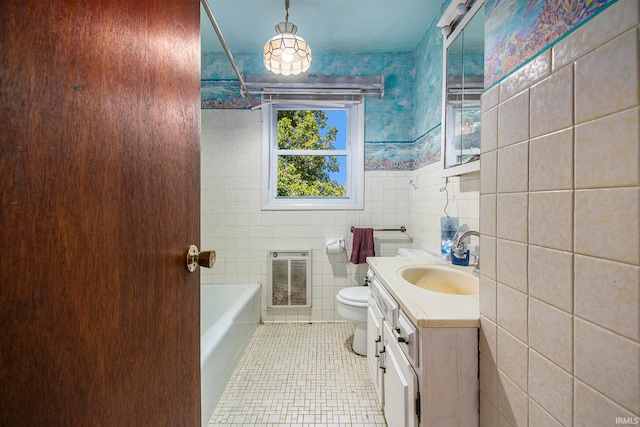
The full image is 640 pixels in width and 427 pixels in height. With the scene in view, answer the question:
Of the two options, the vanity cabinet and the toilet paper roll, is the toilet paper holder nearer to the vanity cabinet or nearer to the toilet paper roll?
the toilet paper roll

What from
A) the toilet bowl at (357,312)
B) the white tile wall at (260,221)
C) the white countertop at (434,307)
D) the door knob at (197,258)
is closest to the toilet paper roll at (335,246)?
the white tile wall at (260,221)

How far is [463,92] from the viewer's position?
5.35 feet

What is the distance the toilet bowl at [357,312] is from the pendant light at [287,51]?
→ 65.4 inches

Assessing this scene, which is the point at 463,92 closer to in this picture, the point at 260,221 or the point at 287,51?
the point at 287,51

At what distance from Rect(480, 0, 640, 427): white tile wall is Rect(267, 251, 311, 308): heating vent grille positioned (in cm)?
190

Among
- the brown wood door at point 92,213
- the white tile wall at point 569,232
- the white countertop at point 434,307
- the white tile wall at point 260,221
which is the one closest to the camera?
the brown wood door at point 92,213

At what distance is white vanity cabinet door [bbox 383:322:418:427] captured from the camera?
0.94 metres

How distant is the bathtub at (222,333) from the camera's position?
1431mm

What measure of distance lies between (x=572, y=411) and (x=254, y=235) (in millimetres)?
2351

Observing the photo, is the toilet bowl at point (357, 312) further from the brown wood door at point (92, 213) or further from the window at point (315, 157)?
the brown wood door at point (92, 213)

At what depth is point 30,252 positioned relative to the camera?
301mm

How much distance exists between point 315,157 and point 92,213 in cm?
241

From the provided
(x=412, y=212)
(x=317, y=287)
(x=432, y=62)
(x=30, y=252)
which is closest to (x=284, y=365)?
(x=317, y=287)

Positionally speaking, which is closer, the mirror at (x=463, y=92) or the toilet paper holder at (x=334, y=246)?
the mirror at (x=463, y=92)
